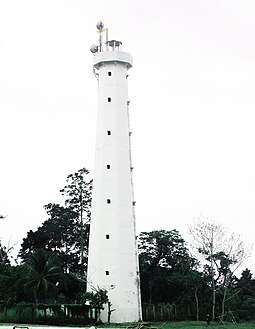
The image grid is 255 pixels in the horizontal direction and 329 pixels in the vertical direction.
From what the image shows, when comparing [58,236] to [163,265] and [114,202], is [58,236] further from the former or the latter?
[114,202]

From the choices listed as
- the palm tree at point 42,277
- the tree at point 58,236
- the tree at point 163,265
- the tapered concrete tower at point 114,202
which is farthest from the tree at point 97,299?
the tree at point 58,236

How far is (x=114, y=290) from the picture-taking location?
38719 millimetres

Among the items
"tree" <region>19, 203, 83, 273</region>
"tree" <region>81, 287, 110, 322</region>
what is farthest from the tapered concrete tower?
"tree" <region>19, 203, 83, 273</region>

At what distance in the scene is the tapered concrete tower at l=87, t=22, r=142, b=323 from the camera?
1529 inches

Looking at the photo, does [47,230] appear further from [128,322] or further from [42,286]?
[128,322]

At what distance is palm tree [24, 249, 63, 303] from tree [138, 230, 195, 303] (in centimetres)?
756

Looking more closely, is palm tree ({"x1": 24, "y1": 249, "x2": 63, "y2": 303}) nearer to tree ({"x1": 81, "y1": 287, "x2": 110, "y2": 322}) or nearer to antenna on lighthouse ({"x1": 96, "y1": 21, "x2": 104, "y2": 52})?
tree ({"x1": 81, "y1": 287, "x2": 110, "y2": 322})

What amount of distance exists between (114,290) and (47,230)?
17.6m

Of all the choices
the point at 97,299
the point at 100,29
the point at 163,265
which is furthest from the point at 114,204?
the point at 100,29

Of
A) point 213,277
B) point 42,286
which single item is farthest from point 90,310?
point 213,277

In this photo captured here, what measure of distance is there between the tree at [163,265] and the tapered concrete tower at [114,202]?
754cm

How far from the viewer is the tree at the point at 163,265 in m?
46.8

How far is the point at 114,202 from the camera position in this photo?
39875mm

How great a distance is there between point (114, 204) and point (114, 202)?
0.14m
